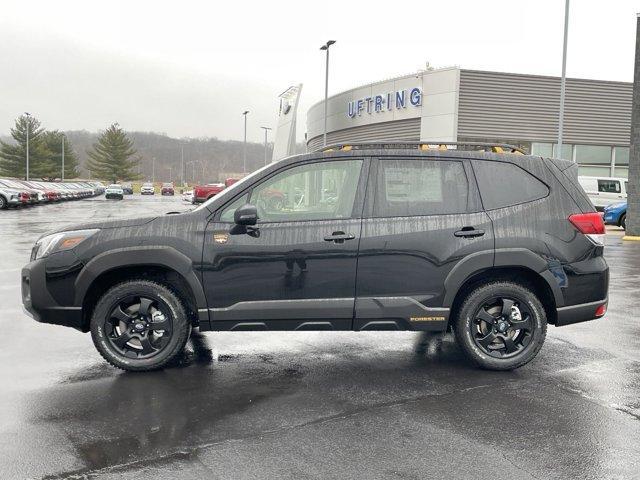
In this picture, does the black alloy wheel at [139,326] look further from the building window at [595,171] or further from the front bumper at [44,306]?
the building window at [595,171]

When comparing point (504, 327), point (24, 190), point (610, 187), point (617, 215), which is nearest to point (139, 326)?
point (504, 327)

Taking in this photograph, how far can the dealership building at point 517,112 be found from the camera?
31766 millimetres

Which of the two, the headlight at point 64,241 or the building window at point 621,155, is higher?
the building window at point 621,155

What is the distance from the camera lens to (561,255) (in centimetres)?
524

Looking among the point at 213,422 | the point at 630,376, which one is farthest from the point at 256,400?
the point at 630,376

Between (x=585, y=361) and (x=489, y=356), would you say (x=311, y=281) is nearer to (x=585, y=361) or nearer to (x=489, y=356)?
(x=489, y=356)

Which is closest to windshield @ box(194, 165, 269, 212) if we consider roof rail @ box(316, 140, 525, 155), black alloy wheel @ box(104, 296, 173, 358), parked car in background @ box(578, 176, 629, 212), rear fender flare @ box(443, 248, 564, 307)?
roof rail @ box(316, 140, 525, 155)

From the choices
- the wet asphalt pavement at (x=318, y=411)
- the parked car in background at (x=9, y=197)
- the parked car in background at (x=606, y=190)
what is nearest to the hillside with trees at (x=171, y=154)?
the parked car in background at (x=9, y=197)

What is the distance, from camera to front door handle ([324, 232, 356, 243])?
5.04 meters

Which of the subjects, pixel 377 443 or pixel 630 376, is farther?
pixel 630 376

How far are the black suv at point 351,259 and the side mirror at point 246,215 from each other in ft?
0.04

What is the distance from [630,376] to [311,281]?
2.77 metres

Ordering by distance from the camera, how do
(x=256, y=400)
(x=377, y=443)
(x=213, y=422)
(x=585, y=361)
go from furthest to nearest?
1. (x=585, y=361)
2. (x=256, y=400)
3. (x=213, y=422)
4. (x=377, y=443)

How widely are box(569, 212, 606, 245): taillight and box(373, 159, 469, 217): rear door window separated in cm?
96
